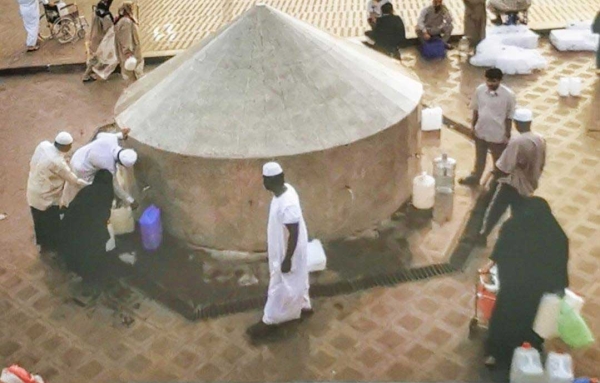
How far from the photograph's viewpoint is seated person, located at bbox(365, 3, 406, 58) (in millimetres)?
10227

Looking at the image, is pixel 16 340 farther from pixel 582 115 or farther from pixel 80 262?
pixel 582 115

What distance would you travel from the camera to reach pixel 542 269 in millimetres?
4809

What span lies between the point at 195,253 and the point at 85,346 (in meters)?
1.34

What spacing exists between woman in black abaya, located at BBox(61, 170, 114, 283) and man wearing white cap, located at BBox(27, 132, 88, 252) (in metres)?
0.26

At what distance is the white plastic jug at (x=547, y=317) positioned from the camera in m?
4.91

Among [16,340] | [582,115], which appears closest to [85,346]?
[16,340]

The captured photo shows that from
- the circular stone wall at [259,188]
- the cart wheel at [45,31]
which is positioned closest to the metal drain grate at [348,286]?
the circular stone wall at [259,188]

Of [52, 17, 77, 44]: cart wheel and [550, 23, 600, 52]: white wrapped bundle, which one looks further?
[52, 17, 77, 44]: cart wheel

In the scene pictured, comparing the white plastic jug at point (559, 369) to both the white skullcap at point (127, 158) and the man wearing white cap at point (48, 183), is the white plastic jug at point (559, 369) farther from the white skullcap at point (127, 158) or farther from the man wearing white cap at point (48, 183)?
the man wearing white cap at point (48, 183)

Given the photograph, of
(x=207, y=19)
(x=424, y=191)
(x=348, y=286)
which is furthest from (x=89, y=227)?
(x=207, y=19)

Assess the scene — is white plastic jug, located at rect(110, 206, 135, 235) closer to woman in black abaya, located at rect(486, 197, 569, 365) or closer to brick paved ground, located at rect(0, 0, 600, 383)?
brick paved ground, located at rect(0, 0, 600, 383)

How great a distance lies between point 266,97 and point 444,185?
75.6 inches

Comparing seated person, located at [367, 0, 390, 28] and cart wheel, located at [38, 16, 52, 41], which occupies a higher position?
seated person, located at [367, 0, 390, 28]

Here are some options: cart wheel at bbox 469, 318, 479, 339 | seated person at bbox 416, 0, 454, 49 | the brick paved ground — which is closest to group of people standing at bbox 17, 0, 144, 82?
the brick paved ground
